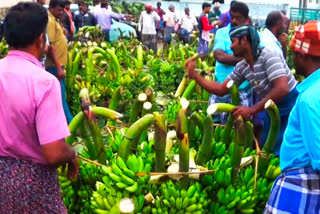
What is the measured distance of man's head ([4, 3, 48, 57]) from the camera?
2387 mm

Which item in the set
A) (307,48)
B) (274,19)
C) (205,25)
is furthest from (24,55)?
(205,25)

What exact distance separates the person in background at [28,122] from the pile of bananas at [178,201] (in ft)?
1.70

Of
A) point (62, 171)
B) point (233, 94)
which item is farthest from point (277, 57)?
point (62, 171)

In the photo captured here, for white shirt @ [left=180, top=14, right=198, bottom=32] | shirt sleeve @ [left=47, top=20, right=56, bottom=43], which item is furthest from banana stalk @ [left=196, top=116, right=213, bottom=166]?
white shirt @ [left=180, top=14, right=198, bottom=32]

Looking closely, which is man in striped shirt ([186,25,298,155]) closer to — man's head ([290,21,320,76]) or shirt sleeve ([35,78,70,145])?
man's head ([290,21,320,76])

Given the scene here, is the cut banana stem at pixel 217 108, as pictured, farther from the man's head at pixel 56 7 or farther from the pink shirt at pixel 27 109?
the man's head at pixel 56 7

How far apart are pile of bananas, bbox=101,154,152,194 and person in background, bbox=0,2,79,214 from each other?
0.32m

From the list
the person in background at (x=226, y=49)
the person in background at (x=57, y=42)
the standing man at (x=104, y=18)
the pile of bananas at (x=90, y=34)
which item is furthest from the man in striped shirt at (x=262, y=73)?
the standing man at (x=104, y=18)

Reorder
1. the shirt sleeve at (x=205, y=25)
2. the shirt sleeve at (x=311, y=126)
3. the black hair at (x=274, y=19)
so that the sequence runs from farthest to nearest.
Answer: the shirt sleeve at (x=205, y=25)
the black hair at (x=274, y=19)
the shirt sleeve at (x=311, y=126)

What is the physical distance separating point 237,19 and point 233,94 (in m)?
1.49

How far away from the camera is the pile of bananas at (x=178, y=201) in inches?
107

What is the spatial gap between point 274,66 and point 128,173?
59.3 inches

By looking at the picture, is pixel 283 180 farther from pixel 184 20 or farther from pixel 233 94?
pixel 184 20

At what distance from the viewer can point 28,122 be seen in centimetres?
238
